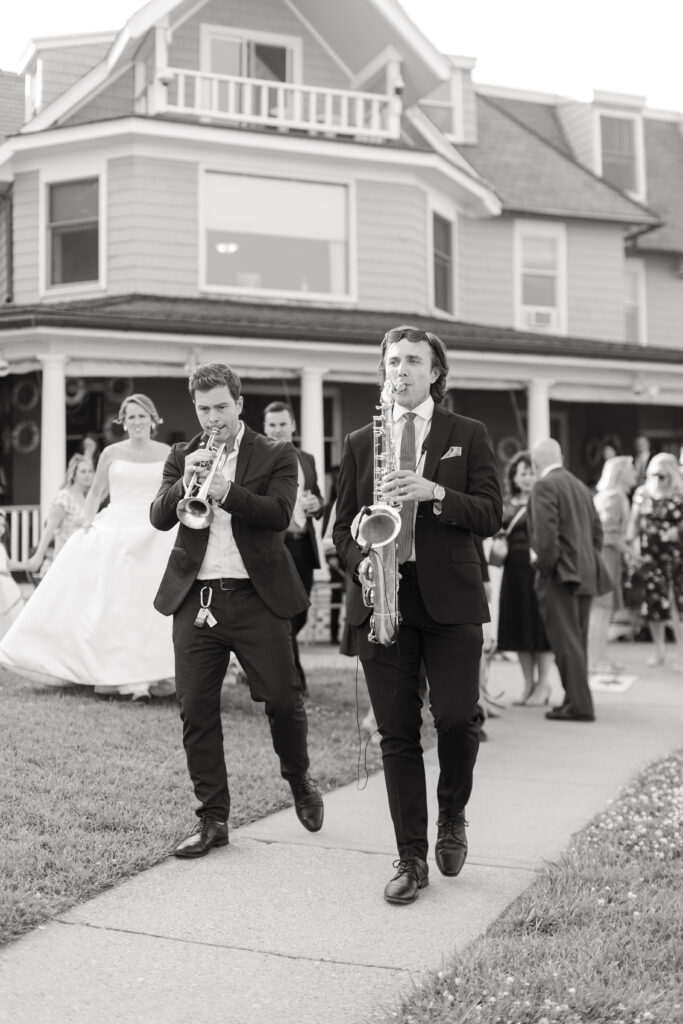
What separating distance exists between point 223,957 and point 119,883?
909mm

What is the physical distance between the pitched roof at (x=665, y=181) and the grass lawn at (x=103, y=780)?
54.4ft

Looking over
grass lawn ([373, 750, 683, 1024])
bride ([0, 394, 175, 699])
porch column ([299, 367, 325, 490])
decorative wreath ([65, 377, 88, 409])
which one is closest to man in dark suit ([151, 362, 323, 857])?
grass lawn ([373, 750, 683, 1024])

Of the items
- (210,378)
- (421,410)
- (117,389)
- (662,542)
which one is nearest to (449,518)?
(421,410)

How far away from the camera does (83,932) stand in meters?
4.28

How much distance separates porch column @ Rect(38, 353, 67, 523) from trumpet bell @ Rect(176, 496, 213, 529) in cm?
993

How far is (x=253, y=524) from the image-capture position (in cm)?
538

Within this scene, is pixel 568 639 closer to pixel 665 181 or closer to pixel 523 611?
pixel 523 611

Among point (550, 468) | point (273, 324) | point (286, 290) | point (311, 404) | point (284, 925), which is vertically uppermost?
point (286, 290)

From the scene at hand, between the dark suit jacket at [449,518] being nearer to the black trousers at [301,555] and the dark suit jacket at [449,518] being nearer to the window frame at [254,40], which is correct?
the black trousers at [301,555]

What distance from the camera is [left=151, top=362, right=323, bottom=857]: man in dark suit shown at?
17.5 feet

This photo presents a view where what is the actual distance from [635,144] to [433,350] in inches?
833

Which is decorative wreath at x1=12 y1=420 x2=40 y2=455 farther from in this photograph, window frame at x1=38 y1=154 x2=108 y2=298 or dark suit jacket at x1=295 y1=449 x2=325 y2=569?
dark suit jacket at x1=295 y1=449 x2=325 y2=569

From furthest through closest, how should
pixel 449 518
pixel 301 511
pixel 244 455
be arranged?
pixel 301 511
pixel 244 455
pixel 449 518

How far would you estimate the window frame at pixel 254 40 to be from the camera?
60.3ft
